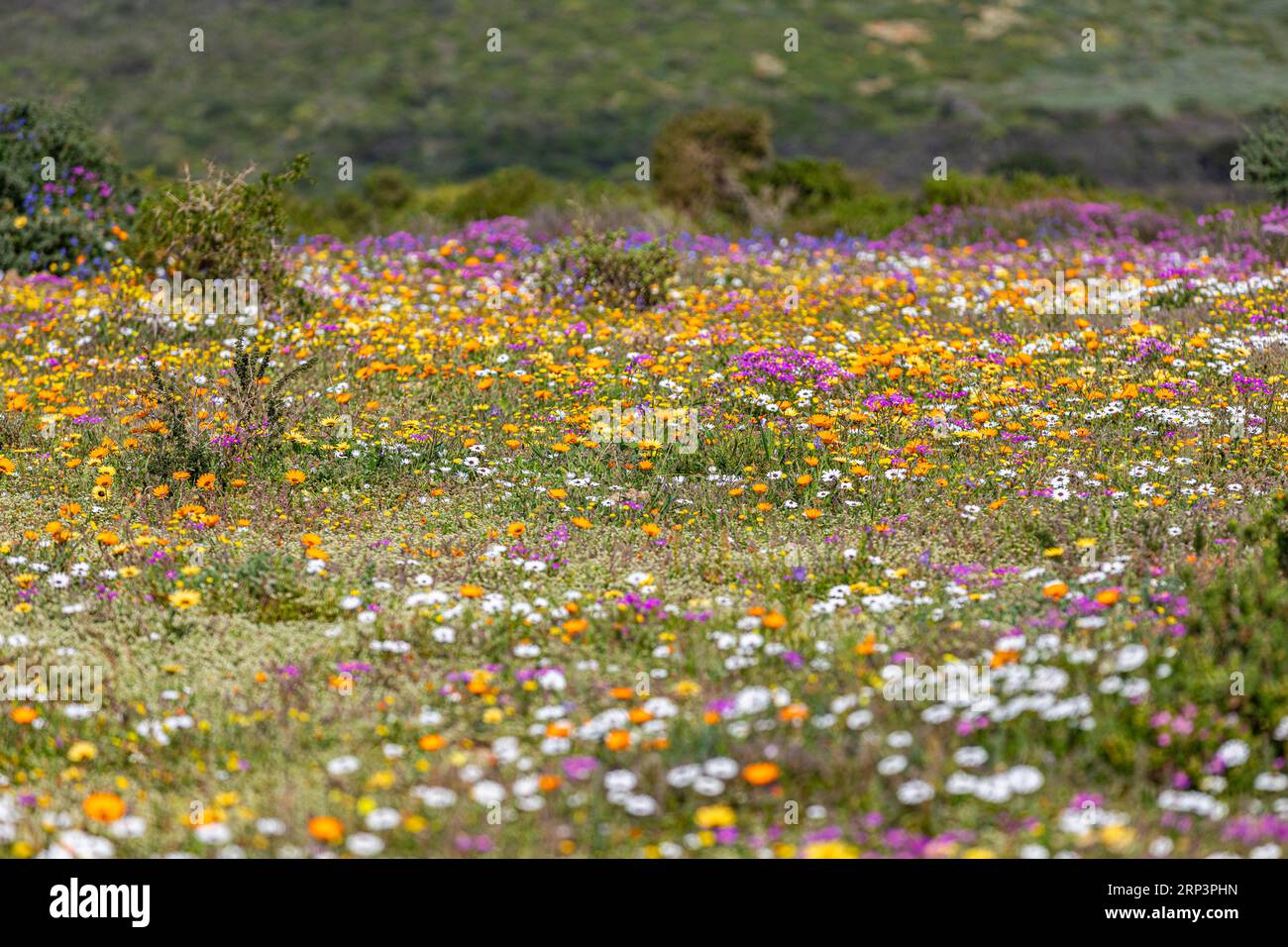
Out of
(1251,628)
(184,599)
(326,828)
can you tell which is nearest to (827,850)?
(326,828)

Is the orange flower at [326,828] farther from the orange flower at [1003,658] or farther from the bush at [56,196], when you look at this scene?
the bush at [56,196]

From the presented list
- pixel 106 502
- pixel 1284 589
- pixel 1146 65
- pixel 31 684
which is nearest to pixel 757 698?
pixel 1284 589

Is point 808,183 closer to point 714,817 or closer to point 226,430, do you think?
point 226,430

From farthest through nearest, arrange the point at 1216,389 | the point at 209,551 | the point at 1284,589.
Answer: the point at 1216,389
the point at 209,551
the point at 1284,589

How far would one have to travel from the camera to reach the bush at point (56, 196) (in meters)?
14.6

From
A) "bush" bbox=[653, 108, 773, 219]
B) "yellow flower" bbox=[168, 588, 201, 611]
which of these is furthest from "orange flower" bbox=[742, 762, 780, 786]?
"bush" bbox=[653, 108, 773, 219]

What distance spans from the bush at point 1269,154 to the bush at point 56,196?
605 inches

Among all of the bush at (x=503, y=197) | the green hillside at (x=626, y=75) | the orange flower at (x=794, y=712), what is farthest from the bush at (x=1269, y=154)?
the orange flower at (x=794, y=712)

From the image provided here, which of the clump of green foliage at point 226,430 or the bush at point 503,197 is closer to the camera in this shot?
the clump of green foliage at point 226,430

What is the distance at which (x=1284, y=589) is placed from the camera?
4812mm

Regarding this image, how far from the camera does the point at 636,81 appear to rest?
4759cm

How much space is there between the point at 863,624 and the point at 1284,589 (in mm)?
1652
